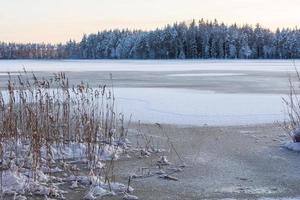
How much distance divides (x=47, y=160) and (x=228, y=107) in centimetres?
822

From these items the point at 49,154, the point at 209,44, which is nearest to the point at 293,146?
the point at 49,154

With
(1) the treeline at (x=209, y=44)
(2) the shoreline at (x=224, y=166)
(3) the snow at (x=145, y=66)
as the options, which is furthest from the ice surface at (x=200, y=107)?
(1) the treeline at (x=209, y=44)

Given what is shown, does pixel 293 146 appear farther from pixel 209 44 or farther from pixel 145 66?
pixel 209 44

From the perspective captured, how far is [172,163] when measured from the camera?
8250 millimetres

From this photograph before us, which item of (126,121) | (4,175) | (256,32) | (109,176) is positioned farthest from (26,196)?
(256,32)

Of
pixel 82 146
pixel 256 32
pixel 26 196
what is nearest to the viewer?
pixel 26 196

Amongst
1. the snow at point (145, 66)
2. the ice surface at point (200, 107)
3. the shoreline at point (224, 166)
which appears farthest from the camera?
the snow at point (145, 66)

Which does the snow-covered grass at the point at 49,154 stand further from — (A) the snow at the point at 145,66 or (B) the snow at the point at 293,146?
(A) the snow at the point at 145,66

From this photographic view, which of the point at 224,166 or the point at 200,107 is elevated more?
the point at 200,107

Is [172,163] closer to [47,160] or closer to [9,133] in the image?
[47,160]

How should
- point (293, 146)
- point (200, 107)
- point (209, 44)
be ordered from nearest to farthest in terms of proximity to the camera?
point (293, 146)
point (200, 107)
point (209, 44)

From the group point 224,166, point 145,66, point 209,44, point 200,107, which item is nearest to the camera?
point 224,166

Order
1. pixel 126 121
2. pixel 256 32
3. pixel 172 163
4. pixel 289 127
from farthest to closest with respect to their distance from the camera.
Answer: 1. pixel 256 32
2. pixel 126 121
3. pixel 289 127
4. pixel 172 163

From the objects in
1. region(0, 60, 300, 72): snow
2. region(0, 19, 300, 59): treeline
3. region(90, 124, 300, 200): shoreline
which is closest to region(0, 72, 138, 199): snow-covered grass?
region(90, 124, 300, 200): shoreline
